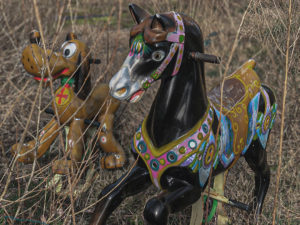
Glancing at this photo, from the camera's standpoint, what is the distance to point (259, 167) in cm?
195

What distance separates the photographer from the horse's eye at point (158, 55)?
130 centimetres

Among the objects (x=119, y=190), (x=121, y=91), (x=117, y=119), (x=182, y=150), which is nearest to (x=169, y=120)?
(x=182, y=150)

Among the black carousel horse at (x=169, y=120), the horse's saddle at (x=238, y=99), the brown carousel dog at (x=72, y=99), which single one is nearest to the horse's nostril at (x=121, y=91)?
the black carousel horse at (x=169, y=120)

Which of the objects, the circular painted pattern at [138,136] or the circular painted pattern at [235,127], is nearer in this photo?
the circular painted pattern at [138,136]

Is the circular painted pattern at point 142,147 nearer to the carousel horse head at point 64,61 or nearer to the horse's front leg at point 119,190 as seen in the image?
the horse's front leg at point 119,190

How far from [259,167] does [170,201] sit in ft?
2.67

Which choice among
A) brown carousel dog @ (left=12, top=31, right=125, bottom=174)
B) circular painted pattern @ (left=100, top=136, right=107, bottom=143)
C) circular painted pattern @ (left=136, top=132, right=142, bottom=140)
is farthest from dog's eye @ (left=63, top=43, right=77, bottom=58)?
circular painted pattern @ (left=136, top=132, right=142, bottom=140)

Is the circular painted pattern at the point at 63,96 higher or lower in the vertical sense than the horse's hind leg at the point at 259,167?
higher

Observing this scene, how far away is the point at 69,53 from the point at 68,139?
47cm

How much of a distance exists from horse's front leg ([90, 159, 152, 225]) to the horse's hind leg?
66cm

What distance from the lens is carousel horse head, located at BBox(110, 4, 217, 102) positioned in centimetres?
129

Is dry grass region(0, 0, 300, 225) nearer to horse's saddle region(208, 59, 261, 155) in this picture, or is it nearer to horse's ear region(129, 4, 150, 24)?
→ horse's ear region(129, 4, 150, 24)

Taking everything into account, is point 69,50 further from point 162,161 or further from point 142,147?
point 162,161

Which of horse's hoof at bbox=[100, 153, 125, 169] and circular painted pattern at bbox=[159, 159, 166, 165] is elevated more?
circular painted pattern at bbox=[159, 159, 166, 165]
